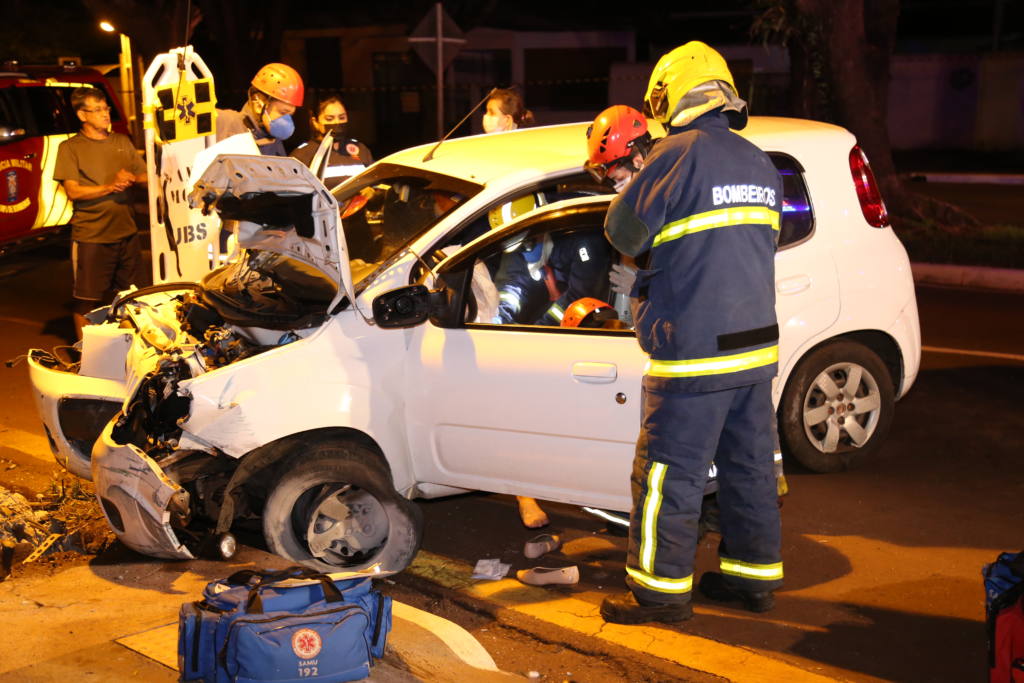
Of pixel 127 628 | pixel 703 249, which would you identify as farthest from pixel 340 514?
pixel 703 249

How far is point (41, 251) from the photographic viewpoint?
47.9ft

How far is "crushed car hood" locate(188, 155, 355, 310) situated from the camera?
495cm

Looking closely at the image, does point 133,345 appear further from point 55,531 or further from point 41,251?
point 41,251

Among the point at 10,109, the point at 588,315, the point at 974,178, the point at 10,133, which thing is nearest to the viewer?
the point at 588,315

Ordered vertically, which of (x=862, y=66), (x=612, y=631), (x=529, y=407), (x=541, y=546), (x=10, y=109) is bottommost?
(x=612, y=631)

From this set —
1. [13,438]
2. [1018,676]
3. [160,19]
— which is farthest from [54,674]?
[160,19]

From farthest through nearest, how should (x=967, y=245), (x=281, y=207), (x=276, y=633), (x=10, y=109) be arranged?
1. (x=967, y=245)
2. (x=10, y=109)
3. (x=281, y=207)
4. (x=276, y=633)

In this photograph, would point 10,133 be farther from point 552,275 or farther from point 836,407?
point 836,407

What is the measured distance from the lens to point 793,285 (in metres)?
5.78

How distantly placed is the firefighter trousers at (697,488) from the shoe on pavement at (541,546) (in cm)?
81

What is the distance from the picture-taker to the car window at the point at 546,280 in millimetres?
5402

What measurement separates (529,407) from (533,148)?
1.44 m

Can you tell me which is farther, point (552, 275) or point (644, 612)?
point (552, 275)

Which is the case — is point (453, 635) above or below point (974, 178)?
below
